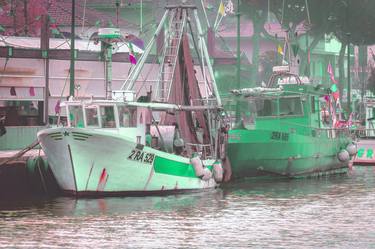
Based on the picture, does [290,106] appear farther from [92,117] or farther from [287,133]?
[92,117]

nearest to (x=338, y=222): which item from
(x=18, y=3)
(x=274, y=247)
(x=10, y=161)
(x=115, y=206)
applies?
(x=274, y=247)

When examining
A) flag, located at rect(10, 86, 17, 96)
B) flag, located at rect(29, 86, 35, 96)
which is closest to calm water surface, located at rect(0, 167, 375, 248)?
flag, located at rect(29, 86, 35, 96)

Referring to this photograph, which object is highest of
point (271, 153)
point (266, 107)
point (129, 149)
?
point (266, 107)

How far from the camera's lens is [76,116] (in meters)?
31.9

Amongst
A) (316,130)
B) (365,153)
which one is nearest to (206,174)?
(316,130)

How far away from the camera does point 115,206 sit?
29609 millimetres

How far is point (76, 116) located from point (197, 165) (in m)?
4.15

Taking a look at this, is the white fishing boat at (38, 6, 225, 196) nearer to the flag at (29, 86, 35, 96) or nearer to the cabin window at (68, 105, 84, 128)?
the cabin window at (68, 105, 84, 128)

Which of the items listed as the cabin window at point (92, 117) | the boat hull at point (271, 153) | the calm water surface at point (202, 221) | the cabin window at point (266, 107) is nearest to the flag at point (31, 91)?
the cabin window at point (266, 107)

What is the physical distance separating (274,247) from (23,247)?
5.25 meters

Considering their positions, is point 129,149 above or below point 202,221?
above

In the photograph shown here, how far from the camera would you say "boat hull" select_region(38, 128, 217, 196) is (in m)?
30.8

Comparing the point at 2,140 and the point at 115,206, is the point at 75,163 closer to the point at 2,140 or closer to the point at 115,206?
the point at 115,206

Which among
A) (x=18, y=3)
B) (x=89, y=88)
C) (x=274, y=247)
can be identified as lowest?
(x=274, y=247)
